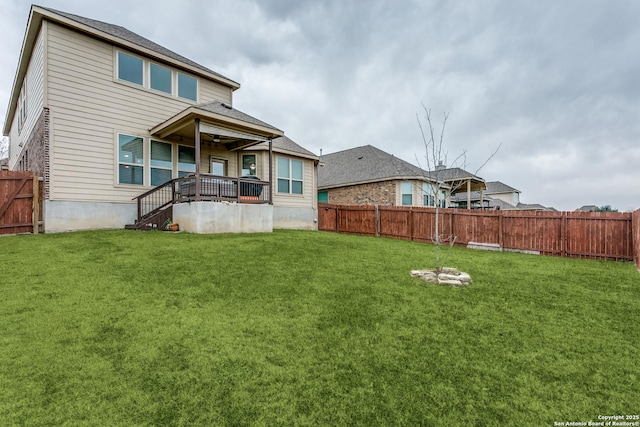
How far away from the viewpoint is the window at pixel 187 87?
11471mm

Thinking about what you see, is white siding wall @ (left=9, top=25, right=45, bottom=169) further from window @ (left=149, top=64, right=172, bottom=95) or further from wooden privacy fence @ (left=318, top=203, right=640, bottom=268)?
wooden privacy fence @ (left=318, top=203, right=640, bottom=268)

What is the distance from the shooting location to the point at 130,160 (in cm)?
1009

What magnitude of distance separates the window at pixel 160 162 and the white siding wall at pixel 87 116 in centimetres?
27

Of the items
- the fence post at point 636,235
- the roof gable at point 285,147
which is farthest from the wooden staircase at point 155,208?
the fence post at point 636,235

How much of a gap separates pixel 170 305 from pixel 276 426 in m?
2.48

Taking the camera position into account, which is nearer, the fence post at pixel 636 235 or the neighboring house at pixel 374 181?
the fence post at pixel 636 235

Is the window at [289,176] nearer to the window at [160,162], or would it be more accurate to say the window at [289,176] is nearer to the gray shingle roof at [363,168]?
the gray shingle roof at [363,168]

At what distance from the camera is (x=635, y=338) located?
10.8 feet

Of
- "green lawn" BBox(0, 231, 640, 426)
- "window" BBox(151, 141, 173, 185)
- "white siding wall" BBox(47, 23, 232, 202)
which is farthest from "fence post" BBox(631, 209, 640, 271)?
"white siding wall" BBox(47, 23, 232, 202)

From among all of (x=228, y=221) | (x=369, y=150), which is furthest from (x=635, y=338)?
(x=369, y=150)

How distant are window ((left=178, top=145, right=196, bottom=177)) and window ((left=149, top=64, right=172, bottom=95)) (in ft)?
7.38

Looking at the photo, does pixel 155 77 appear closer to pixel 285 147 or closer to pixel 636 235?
pixel 285 147

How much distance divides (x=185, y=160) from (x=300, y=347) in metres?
10.6

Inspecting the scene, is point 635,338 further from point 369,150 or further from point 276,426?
point 369,150
